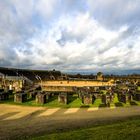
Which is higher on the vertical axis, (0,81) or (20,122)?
(0,81)

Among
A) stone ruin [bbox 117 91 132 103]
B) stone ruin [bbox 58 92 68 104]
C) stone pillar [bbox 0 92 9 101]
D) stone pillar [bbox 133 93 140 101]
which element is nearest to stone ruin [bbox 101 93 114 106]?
stone ruin [bbox 117 91 132 103]

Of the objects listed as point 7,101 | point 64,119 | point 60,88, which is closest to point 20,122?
point 64,119

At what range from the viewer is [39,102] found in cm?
2955

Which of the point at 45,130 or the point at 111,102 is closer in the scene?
the point at 45,130

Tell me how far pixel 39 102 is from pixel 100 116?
1069cm

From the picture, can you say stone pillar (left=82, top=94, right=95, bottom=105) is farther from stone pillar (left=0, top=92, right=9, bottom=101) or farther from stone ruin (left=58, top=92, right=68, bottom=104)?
stone pillar (left=0, top=92, right=9, bottom=101)

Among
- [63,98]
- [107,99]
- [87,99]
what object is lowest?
[107,99]

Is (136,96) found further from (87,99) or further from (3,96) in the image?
(3,96)

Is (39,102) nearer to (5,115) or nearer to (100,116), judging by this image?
(5,115)

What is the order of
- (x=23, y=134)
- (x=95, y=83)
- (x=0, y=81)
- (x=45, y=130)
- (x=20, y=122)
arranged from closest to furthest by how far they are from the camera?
(x=23, y=134) → (x=45, y=130) → (x=20, y=122) → (x=0, y=81) → (x=95, y=83)

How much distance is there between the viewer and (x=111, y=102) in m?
30.2

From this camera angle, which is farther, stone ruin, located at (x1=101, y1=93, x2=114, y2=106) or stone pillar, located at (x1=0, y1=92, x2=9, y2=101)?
stone pillar, located at (x1=0, y1=92, x2=9, y2=101)

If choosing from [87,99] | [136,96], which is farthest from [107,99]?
[136,96]

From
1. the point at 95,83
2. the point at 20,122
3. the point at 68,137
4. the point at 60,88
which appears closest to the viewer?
the point at 68,137
